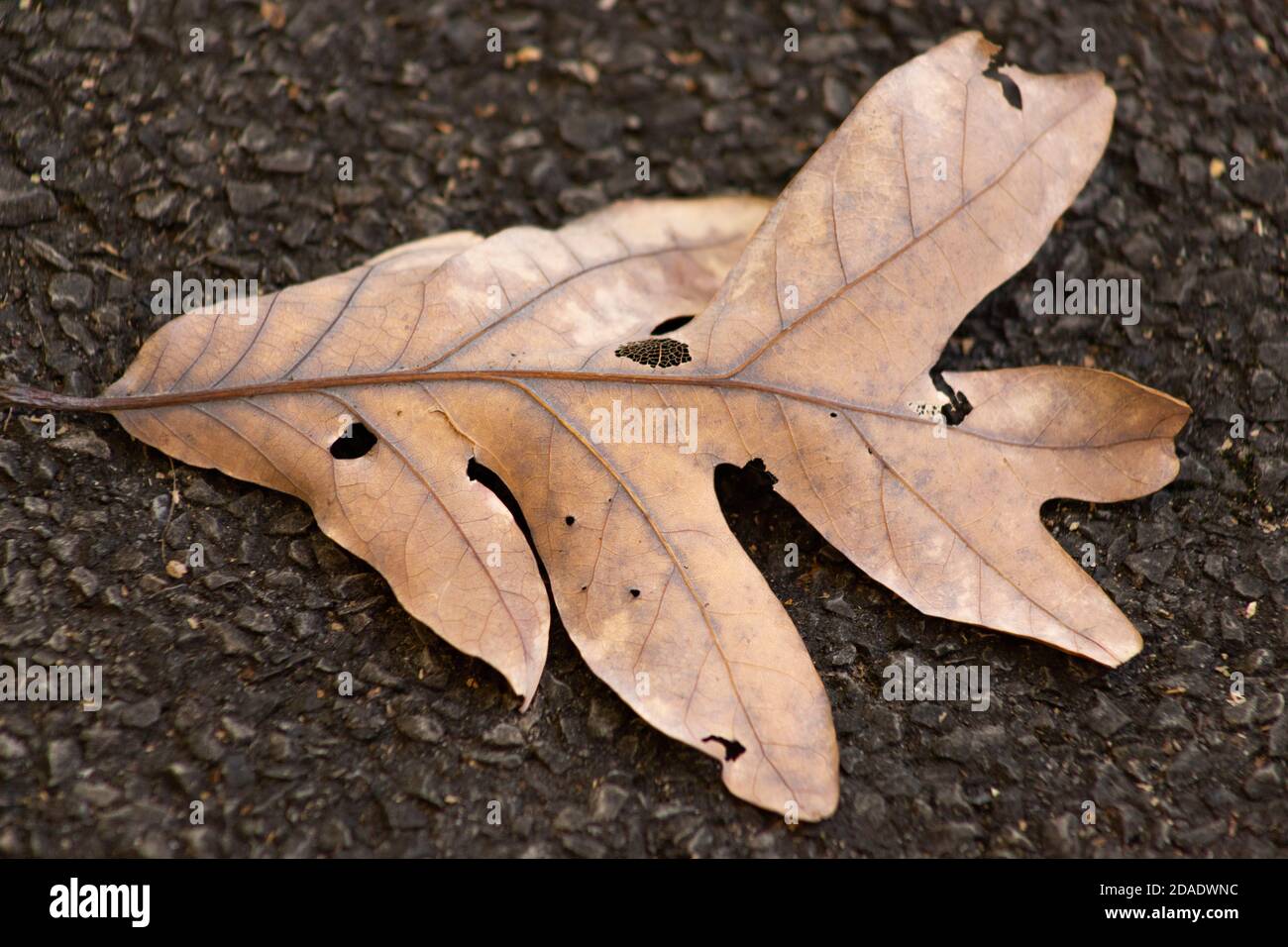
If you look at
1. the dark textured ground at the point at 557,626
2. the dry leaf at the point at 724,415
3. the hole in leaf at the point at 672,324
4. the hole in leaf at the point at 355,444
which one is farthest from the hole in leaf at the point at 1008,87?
the hole in leaf at the point at 355,444

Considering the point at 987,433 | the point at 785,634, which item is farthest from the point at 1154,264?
the point at 785,634

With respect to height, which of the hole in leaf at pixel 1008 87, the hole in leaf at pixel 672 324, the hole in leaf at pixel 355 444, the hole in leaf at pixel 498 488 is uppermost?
the hole in leaf at pixel 1008 87

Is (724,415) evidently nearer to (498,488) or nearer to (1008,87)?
(498,488)

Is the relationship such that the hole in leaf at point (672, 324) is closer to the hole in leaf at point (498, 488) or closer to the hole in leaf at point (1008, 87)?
the hole in leaf at point (498, 488)

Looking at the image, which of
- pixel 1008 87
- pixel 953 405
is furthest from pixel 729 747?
pixel 1008 87

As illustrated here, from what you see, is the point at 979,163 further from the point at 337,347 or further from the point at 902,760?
the point at 337,347
